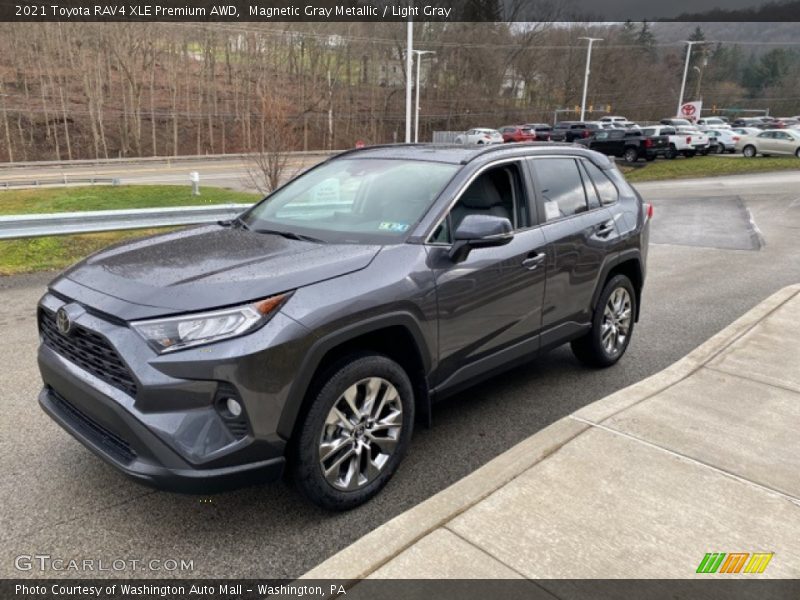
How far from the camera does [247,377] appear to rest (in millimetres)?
2562

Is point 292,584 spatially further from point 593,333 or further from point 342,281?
point 593,333

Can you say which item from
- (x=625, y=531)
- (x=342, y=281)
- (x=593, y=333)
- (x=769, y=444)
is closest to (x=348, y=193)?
(x=342, y=281)

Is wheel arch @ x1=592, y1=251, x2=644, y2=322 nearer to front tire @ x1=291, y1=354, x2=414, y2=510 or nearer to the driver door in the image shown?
the driver door

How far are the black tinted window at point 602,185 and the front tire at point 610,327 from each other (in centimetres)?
63

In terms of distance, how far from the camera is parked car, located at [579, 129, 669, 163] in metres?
30.3

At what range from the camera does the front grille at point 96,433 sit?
8.83ft

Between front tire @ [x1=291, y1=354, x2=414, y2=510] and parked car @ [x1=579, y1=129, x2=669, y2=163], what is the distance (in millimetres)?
29984

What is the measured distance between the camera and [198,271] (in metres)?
2.94

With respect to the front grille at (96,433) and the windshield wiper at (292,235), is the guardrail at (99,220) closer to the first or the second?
the windshield wiper at (292,235)

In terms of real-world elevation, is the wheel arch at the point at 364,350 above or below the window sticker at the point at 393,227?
below

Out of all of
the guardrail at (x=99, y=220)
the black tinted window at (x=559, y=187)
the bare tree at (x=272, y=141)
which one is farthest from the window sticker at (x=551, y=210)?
the bare tree at (x=272, y=141)

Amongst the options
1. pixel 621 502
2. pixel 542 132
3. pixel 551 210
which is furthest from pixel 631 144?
pixel 621 502

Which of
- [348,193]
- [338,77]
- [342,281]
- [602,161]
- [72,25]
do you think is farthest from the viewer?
[338,77]

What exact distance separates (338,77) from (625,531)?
213 feet
